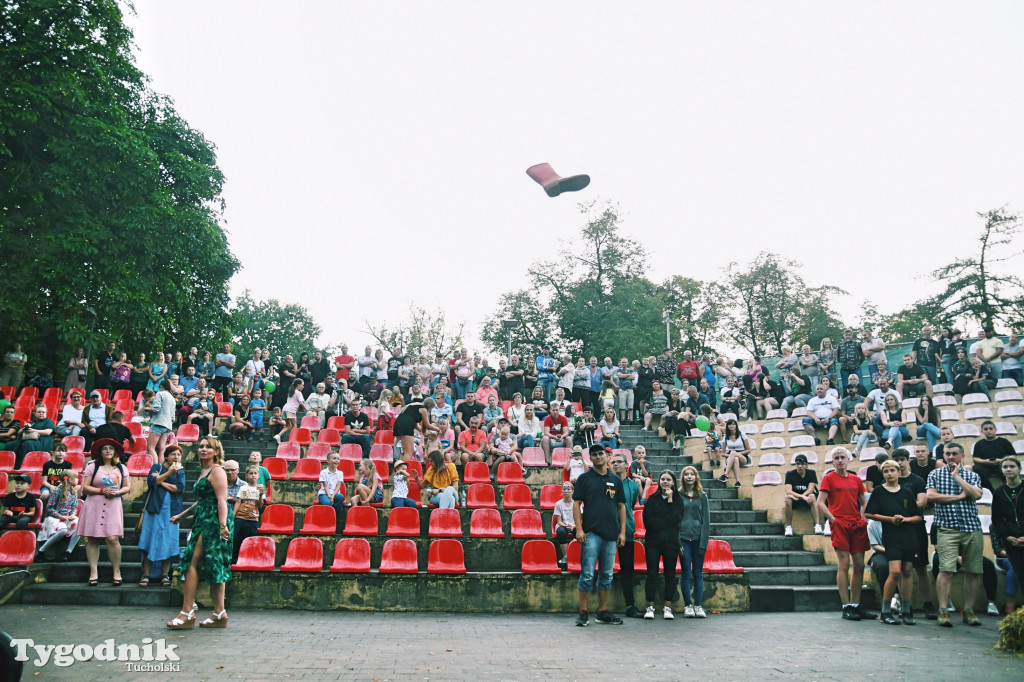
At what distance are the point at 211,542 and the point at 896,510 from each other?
7364 mm

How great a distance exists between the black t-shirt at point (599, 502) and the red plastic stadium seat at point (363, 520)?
3.41 meters

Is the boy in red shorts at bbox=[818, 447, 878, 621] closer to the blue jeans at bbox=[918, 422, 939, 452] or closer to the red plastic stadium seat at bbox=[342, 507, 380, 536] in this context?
the blue jeans at bbox=[918, 422, 939, 452]

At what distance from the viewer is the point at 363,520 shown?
9.99m

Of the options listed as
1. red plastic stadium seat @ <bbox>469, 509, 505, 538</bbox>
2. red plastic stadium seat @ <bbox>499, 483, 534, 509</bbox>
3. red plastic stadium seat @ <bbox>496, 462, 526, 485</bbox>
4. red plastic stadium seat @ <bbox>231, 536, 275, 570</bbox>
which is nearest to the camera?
red plastic stadium seat @ <bbox>231, 536, 275, 570</bbox>

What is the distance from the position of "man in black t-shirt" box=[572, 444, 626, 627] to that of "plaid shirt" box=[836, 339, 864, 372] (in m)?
10.3

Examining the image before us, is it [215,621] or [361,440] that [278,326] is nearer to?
[361,440]

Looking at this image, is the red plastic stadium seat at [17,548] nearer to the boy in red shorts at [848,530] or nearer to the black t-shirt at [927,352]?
the boy in red shorts at [848,530]

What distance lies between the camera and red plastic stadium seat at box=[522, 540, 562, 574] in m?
9.18

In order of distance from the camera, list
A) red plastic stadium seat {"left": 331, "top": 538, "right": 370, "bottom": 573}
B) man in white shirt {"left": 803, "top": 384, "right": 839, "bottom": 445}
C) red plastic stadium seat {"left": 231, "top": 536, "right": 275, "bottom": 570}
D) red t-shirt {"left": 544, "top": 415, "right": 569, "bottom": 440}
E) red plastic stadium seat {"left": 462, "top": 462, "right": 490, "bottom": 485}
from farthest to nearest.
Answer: red t-shirt {"left": 544, "top": 415, "right": 569, "bottom": 440}
man in white shirt {"left": 803, "top": 384, "right": 839, "bottom": 445}
red plastic stadium seat {"left": 462, "top": 462, "right": 490, "bottom": 485}
red plastic stadium seat {"left": 331, "top": 538, "right": 370, "bottom": 573}
red plastic stadium seat {"left": 231, "top": 536, "right": 275, "bottom": 570}

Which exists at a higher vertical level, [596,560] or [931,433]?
[931,433]

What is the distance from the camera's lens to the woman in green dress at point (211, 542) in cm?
685

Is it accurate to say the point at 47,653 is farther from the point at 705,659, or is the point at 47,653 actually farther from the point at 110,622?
the point at 705,659

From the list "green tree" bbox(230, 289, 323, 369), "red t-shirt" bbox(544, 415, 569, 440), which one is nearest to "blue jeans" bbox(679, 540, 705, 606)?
"red t-shirt" bbox(544, 415, 569, 440)

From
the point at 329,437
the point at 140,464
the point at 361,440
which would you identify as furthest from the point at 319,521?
the point at 329,437
